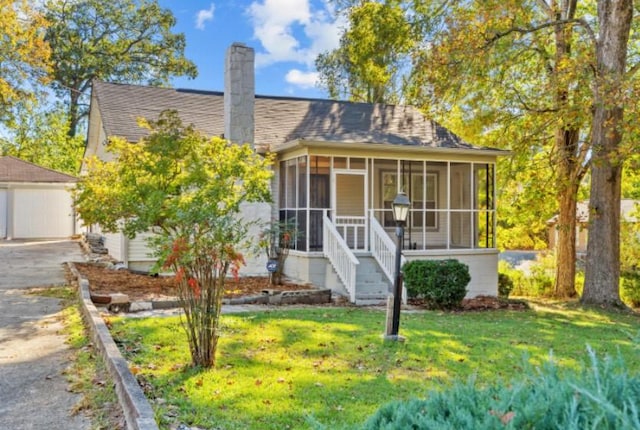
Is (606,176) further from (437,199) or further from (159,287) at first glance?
(159,287)

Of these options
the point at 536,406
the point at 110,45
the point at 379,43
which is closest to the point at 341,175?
the point at 379,43

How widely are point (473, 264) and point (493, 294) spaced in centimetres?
103

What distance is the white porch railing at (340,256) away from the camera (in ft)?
36.8

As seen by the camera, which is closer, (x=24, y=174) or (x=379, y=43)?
(x=379, y=43)

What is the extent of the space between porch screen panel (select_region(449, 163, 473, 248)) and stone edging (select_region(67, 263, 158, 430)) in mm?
11910

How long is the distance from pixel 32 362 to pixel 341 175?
1037cm

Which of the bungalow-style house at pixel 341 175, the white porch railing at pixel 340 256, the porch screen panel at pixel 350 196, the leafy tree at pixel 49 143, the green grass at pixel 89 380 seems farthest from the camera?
the leafy tree at pixel 49 143

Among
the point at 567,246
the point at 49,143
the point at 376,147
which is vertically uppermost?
the point at 49,143

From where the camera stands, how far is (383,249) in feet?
40.8

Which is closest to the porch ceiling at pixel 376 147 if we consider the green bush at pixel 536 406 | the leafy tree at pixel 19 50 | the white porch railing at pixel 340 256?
the white porch railing at pixel 340 256

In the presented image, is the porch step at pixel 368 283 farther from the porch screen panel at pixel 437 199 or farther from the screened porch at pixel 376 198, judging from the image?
the porch screen panel at pixel 437 199

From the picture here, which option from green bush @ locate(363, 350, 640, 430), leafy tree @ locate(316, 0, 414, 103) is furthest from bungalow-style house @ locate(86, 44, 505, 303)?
green bush @ locate(363, 350, 640, 430)

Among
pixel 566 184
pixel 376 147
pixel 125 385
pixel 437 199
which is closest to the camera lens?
pixel 125 385

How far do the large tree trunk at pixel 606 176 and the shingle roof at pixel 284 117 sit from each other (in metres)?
3.48
